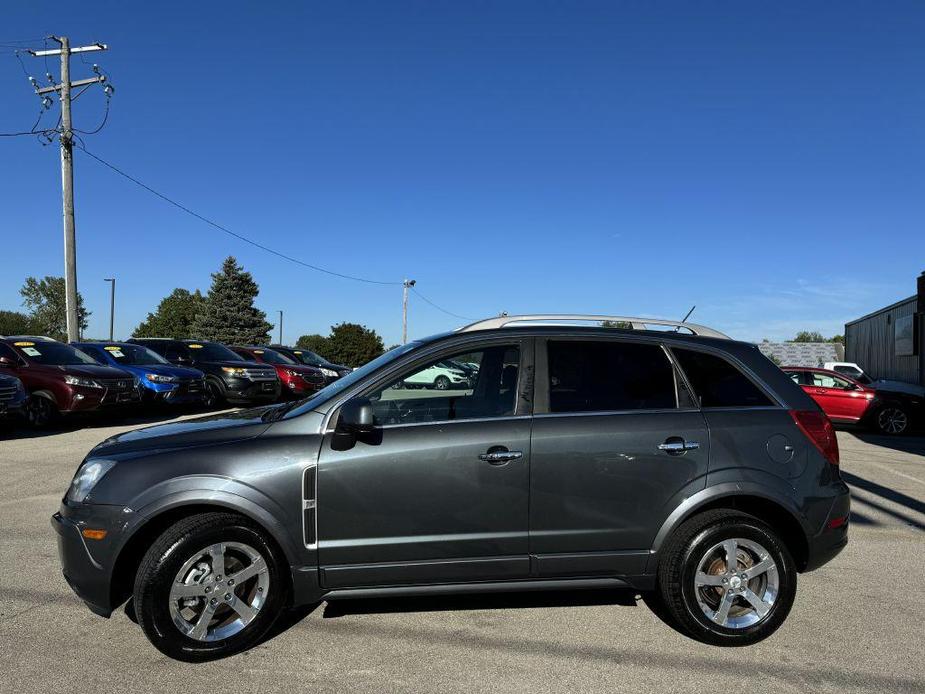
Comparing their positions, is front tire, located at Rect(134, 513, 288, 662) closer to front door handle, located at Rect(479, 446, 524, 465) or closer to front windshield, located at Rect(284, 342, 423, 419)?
front windshield, located at Rect(284, 342, 423, 419)

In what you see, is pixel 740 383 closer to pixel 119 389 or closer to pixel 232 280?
pixel 119 389

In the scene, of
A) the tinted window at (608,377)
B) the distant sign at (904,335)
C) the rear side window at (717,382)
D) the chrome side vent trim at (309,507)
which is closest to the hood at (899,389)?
the distant sign at (904,335)

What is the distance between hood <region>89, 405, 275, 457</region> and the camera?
348 centimetres

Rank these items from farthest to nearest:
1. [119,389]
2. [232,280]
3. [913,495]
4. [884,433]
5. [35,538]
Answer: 1. [232,280]
2. [884,433]
3. [119,389]
4. [913,495]
5. [35,538]

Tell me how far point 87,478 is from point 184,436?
53cm

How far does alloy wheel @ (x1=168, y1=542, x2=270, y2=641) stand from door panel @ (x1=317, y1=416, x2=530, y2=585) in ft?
1.24

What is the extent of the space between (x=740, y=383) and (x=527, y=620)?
1.88m

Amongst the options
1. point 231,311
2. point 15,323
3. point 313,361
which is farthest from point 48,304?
point 313,361

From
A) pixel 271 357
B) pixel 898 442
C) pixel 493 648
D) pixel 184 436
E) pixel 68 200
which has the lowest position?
pixel 493 648

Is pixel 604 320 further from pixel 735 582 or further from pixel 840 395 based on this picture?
pixel 840 395

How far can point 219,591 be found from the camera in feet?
11.0

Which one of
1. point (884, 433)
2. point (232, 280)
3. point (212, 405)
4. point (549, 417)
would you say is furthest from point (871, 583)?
point (232, 280)

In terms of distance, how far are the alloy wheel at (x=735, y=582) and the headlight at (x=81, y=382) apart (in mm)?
11526

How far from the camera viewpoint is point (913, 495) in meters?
A: 7.68
